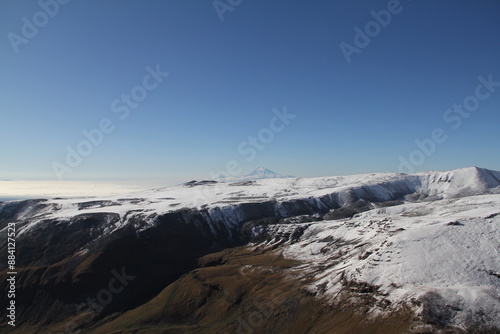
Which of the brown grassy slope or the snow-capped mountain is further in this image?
the brown grassy slope

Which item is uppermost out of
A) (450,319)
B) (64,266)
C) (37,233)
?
(37,233)

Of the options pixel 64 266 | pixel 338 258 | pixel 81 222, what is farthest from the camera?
pixel 81 222

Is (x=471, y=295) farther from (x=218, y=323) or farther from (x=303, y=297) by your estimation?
(x=218, y=323)

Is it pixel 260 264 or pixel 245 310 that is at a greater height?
pixel 260 264

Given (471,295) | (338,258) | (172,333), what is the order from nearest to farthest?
(471,295)
(172,333)
(338,258)

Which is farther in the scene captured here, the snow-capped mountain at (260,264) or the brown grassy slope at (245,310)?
the brown grassy slope at (245,310)

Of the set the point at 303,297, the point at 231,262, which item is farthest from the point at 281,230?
the point at 303,297

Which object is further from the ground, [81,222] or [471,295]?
[81,222]

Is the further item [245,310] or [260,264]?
[260,264]
